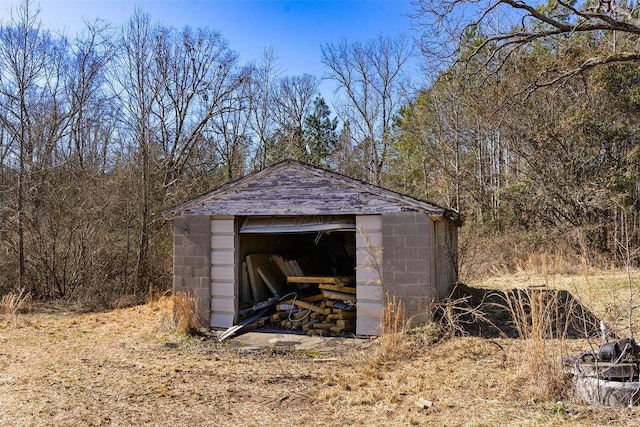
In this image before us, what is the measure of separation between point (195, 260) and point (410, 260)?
4.06 m

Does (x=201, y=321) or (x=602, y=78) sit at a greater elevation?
(x=602, y=78)

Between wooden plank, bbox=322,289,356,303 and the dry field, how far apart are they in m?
1.52

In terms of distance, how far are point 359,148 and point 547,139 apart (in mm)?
11312

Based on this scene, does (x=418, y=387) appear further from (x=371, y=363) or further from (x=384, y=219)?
(x=384, y=219)

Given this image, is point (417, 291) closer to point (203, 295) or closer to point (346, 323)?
point (346, 323)

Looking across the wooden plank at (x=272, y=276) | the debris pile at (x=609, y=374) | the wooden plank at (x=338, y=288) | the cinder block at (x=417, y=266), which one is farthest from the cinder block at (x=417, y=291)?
the wooden plank at (x=272, y=276)

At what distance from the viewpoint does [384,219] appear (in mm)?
8164

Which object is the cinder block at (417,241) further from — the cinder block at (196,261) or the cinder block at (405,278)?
the cinder block at (196,261)

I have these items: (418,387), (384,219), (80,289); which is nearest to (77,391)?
(418,387)

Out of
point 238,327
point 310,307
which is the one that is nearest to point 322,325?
point 310,307

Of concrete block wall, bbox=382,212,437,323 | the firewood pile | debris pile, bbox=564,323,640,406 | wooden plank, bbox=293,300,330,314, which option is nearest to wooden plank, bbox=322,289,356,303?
the firewood pile

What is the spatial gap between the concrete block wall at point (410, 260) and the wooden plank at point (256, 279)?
345 cm

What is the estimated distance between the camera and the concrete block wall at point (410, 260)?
7.86 meters

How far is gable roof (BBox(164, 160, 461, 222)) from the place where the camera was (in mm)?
8172
